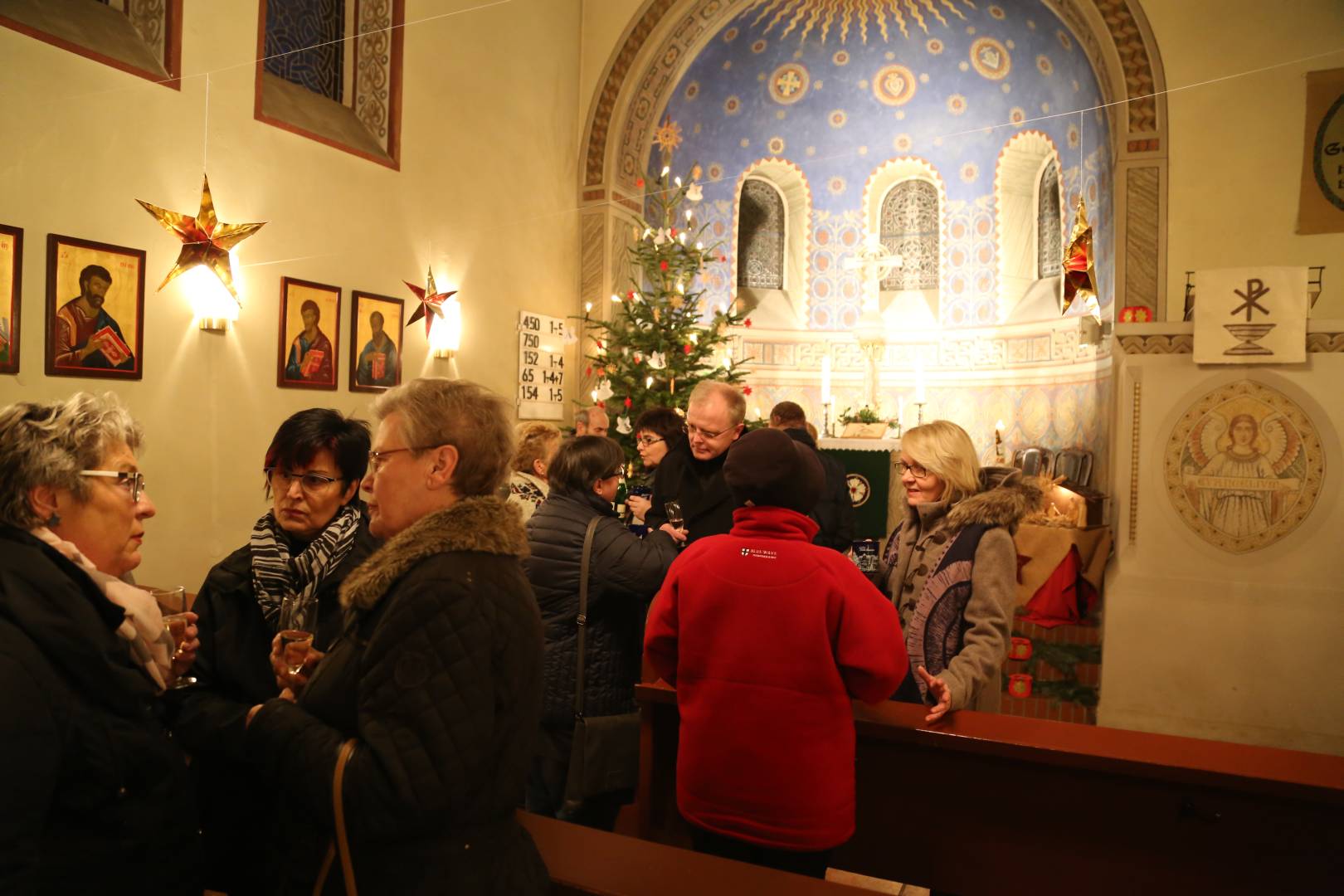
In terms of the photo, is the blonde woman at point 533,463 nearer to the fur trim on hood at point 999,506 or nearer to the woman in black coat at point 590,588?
the woman in black coat at point 590,588

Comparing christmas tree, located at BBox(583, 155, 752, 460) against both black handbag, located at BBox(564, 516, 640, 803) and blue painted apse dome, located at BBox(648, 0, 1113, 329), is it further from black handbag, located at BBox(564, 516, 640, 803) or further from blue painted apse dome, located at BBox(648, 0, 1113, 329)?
black handbag, located at BBox(564, 516, 640, 803)

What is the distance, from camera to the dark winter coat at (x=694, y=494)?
342 cm

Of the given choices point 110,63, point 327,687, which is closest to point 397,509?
point 327,687

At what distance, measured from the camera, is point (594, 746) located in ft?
9.20

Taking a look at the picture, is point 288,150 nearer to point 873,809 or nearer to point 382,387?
point 382,387

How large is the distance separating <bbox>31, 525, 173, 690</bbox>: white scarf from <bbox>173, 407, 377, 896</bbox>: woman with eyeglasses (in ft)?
0.49

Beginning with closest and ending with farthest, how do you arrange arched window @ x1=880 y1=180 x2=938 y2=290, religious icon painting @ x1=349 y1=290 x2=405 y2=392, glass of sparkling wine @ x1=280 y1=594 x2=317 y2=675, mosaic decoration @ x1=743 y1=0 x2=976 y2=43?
glass of sparkling wine @ x1=280 y1=594 x2=317 y2=675, religious icon painting @ x1=349 y1=290 x2=405 y2=392, mosaic decoration @ x1=743 y1=0 x2=976 y2=43, arched window @ x1=880 y1=180 x2=938 y2=290

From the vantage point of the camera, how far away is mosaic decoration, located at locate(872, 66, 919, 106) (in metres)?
9.83

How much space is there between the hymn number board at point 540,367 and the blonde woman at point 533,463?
3.84 metres

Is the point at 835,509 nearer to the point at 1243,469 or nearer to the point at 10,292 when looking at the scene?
the point at 1243,469

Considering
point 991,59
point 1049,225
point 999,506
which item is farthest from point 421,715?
point 991,59

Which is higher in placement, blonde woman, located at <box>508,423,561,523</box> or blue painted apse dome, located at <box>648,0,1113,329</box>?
blue painted apse dome, located at <box>648,0,1113,329</box>

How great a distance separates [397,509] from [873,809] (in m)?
1.73

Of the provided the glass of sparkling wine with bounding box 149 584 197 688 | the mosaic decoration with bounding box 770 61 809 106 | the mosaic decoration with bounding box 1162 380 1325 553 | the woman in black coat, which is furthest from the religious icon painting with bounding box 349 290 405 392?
the mosaic decoration with bounding box 770 61 809 106
